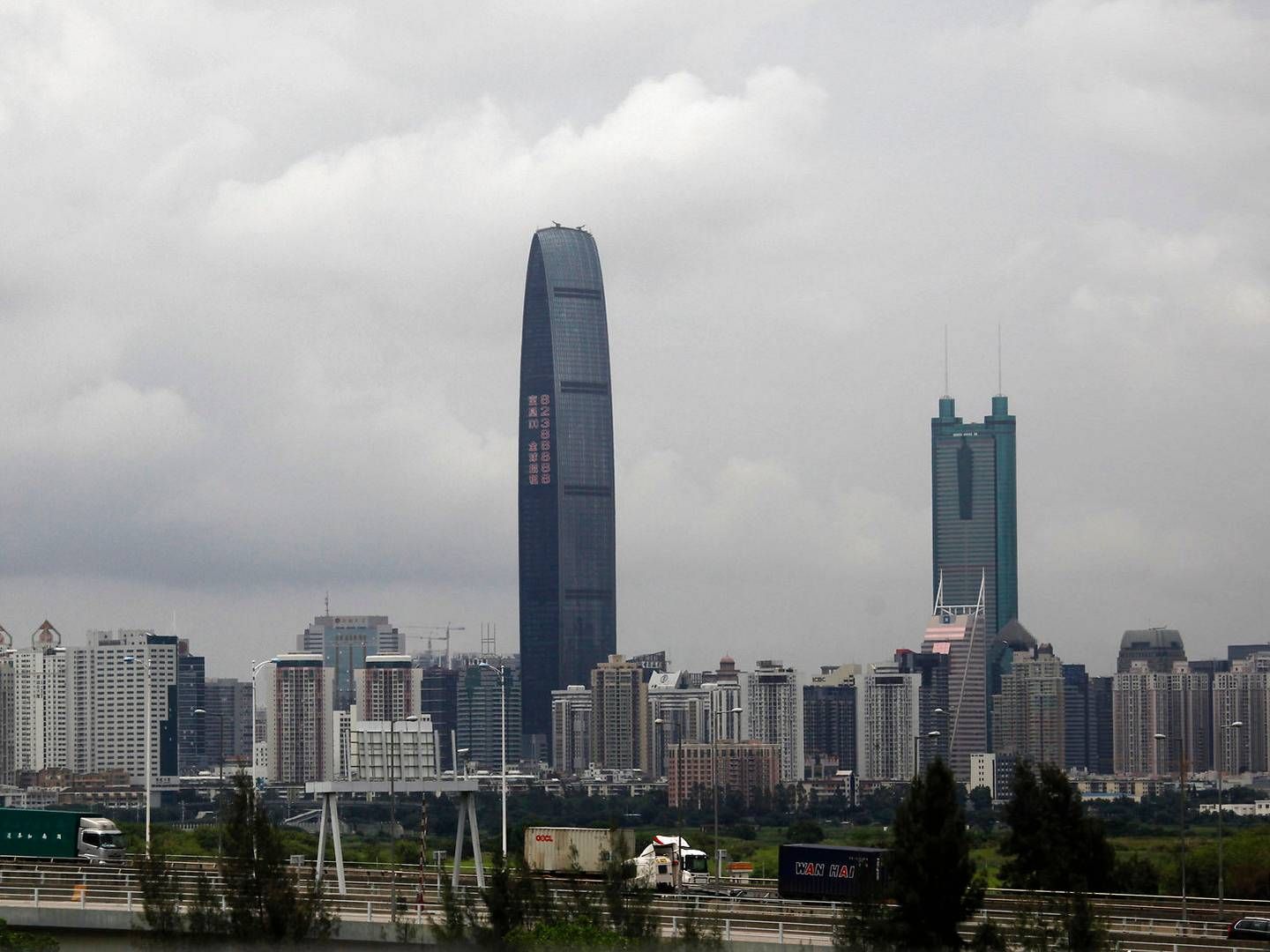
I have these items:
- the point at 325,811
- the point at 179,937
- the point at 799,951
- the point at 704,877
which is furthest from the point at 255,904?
the point at 704,877

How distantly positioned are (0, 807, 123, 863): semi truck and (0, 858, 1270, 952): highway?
47.6 feet

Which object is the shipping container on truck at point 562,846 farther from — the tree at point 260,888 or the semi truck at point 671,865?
the tree at point 260,888

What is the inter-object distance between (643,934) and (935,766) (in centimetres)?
1022

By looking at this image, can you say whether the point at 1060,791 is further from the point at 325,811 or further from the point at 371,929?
the point at 371,929

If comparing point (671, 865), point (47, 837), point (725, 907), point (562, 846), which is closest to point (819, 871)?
point (671, 865)

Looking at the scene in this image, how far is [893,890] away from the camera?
55125 millimetres

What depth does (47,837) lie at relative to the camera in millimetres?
94688

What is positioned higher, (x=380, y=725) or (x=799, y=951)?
(x=380, y=725)

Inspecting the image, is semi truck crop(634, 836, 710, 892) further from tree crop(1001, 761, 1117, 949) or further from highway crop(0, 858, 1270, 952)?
tree crop(1001, 761, 1117, 949)

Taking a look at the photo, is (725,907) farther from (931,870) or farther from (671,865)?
(671,865)

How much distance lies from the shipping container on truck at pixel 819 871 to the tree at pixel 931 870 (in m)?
16.0

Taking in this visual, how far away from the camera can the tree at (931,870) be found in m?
54.2

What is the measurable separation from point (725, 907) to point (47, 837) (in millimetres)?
41113

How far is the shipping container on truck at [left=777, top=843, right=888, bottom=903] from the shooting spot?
7456 cm
